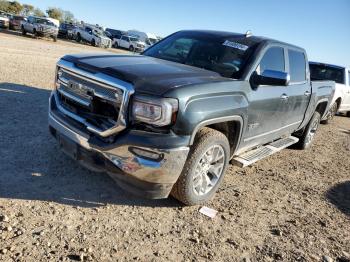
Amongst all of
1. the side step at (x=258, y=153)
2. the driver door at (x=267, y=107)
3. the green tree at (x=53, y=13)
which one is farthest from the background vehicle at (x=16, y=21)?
the green tree at (x=53, y=13)

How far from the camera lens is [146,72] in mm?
3766

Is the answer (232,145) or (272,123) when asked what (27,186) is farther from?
(272,123)

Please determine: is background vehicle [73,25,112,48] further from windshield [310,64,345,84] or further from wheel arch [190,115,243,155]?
wheel arch [190,115,243,155]

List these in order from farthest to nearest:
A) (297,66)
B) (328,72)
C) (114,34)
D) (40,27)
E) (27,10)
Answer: (27,10)
(114,34)
(40,27)
(328,72)
(297,66)

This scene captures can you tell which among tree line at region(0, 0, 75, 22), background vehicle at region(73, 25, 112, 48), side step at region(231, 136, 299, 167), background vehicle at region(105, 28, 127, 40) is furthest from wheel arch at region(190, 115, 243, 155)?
tree line at region(0, 0, 75, 22)

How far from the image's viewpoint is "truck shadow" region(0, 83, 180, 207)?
12.6ft

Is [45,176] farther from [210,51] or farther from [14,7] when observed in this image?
[14,7]

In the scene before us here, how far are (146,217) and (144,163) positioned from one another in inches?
28.4

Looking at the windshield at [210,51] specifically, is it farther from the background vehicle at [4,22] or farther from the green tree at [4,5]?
the green tree at [4,5]

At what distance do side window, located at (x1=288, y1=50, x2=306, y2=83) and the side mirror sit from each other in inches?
58.0

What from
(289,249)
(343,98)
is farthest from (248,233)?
(343,98)

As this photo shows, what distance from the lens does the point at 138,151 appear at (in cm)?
335

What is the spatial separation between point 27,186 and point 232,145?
2.35 metres

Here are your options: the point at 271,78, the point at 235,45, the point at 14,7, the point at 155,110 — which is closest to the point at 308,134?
the point at 235,45
